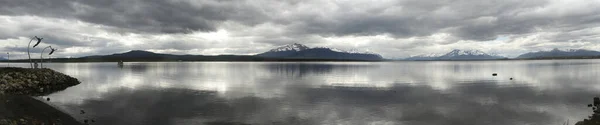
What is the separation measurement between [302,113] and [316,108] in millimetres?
3078

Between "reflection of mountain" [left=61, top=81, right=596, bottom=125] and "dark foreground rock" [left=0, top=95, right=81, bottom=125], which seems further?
"reflection of mountain" [left=61, top=81, right=596, bottom=125]

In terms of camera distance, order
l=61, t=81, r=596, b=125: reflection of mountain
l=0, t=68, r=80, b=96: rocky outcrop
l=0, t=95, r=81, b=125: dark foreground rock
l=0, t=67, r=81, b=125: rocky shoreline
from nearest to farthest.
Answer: l=0, t=95, r=81, b=125: dark foreground rock → l=0, t=67, r=81, b=125: rocky shoreline → l=61, t=81, r=596, b=125: reflection of mountain → l=0, t=68, r=80, b=96: rocky outcrop

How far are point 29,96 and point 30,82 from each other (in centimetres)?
1680

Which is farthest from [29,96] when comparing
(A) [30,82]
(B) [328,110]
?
(B) [328,110]

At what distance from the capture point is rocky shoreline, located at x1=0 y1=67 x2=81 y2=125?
2252cm

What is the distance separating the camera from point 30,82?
49.8 meters

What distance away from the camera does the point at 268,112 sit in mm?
29312

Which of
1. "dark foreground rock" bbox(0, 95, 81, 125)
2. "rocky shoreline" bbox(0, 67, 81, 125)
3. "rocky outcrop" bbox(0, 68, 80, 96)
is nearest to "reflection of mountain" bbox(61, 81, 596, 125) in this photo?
"dark foreground rock" bbox(0, 95, 81, 125)

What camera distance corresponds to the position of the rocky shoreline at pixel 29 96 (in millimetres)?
22516

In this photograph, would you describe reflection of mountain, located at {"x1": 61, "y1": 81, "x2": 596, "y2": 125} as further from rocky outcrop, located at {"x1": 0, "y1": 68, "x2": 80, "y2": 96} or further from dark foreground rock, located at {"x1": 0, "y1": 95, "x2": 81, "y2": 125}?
rocky outcrop, located at {"x1": 0, "y1": 68, "x2": 80, "y2": 96}

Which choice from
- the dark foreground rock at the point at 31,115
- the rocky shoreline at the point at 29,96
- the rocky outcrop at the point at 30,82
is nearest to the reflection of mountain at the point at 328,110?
the dark foreground rock at the point at 31,115

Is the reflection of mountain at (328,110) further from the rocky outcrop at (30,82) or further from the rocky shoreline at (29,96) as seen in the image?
the rocky outcrop at (30,82)

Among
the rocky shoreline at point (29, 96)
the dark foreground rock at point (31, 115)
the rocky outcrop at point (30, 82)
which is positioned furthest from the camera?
the rocky outcrop at point (30, 82)

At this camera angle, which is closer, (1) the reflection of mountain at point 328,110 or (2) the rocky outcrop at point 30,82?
(1) the reflection of mountain at point 328,110
